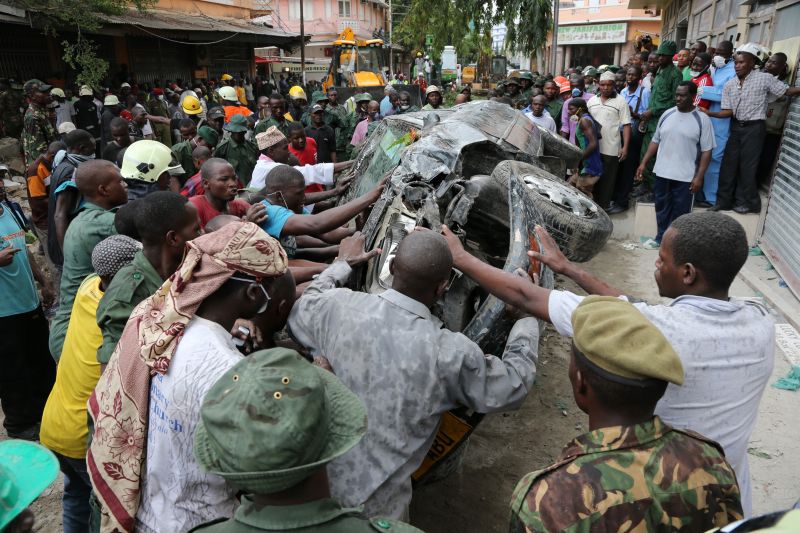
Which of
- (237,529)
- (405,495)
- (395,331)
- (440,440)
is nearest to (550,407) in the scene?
(440,440)

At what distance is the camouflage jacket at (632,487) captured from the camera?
137 centimetres

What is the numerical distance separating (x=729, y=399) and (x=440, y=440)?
122 cm

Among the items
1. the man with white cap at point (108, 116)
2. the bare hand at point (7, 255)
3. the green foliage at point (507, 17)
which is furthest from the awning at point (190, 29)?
the bare hand at point (7, 255)

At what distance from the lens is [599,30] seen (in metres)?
40.2

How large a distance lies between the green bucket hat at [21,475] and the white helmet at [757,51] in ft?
24.8

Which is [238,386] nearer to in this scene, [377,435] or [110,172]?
[377,435]

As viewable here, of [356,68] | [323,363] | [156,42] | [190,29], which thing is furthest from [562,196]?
[356,68]

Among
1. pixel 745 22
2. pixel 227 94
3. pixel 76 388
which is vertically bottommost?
pixel 76 388

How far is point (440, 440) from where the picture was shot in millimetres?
2533

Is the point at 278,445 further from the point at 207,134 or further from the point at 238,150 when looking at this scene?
the point at 207,134

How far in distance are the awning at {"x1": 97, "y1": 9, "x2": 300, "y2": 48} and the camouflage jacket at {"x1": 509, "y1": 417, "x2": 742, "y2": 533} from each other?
572 inches

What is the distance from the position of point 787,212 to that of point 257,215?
5651 mm

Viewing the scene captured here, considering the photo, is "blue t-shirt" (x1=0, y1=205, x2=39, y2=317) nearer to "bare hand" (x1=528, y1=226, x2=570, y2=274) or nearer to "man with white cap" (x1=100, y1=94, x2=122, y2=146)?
"bare hand" (x1=528, y1=226, x2=570, y2=274)

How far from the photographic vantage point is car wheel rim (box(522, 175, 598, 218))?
3855 mm
